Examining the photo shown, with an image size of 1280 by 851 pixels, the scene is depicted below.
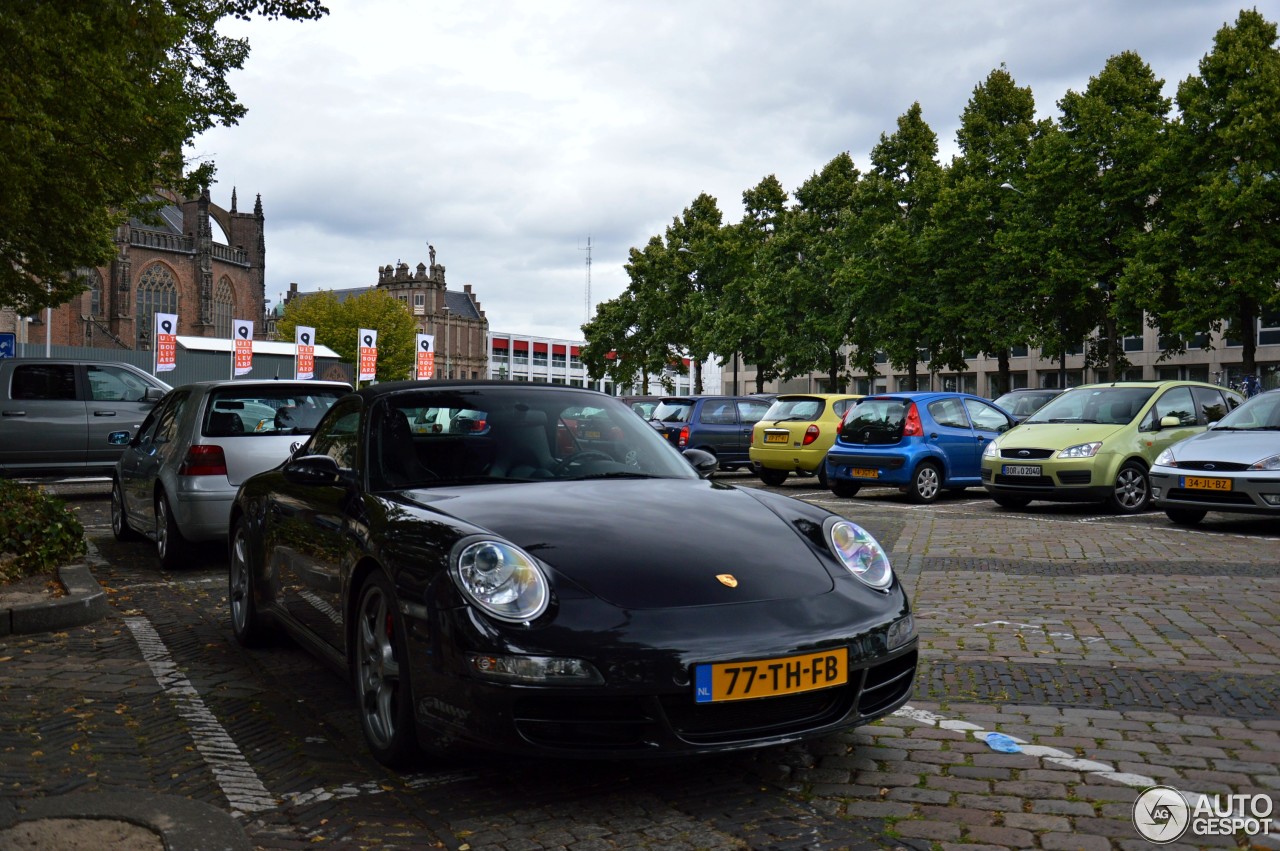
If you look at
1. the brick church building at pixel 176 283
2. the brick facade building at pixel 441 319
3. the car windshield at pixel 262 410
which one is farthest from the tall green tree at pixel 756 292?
the brick facade building at pixel 441 319

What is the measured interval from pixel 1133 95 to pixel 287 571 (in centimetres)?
3745

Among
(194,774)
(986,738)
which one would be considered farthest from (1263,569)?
(194,774)

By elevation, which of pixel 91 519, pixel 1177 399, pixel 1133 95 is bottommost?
pixel 91 519

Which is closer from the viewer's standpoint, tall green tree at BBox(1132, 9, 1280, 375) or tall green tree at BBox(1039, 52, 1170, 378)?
tall green tree at BBox(1132, 9, 1280, 375)

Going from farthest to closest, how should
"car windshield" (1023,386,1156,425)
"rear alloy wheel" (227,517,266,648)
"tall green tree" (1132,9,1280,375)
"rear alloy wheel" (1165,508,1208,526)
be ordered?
1. "tall green tree" (1132,9,1280,375)
2. "car windshield" (1023,386,1156,425)
3. "rear alloy wheel" (1165,508,1208,526)
4. "rear alloy wheel" (227,517,266,648)

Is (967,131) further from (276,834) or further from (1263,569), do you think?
(276,834)

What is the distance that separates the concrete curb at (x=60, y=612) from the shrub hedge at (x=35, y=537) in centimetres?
48

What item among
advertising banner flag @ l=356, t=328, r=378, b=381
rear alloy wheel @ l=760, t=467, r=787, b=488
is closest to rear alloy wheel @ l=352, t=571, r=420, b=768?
rear alloy wheel @ l=760, t=467, r=787, b=488

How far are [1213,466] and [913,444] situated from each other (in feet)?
15.3

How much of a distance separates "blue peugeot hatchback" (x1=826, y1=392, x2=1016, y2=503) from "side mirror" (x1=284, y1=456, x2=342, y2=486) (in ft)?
38.7

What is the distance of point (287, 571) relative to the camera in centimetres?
538

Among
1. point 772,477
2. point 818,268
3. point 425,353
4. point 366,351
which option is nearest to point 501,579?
point 772,477

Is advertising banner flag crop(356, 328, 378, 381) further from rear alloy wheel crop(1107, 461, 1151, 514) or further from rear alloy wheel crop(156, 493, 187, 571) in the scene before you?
rear alloy wheel crop(156, 493, 187, 571)

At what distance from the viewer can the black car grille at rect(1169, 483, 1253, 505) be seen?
442 inches
